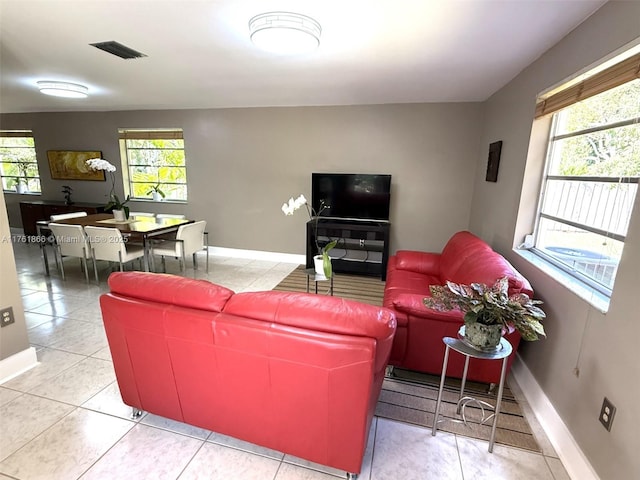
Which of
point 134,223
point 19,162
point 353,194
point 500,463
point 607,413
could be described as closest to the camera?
point 607,413

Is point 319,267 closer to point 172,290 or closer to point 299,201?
point 299,201

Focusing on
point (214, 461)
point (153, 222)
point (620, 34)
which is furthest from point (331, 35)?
point (153, 222)

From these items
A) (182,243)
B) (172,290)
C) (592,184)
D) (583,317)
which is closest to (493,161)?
(592,184)

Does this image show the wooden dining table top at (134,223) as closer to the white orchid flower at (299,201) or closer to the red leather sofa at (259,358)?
the white orchid flower at (299,201)

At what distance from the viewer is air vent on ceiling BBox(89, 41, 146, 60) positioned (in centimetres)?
242

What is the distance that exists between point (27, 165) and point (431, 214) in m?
7.95

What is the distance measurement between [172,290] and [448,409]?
182cm

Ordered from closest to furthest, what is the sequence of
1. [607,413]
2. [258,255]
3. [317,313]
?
[317,313], [607,413], [258,255]

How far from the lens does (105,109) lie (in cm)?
522

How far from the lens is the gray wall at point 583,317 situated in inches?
50.1

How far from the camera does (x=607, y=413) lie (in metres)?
1.35

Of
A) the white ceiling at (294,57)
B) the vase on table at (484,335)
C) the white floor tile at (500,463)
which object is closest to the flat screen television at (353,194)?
the white ceiling at (294,57)

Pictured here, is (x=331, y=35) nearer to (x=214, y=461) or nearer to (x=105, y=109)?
(x=214, y=461)

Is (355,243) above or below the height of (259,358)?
below
